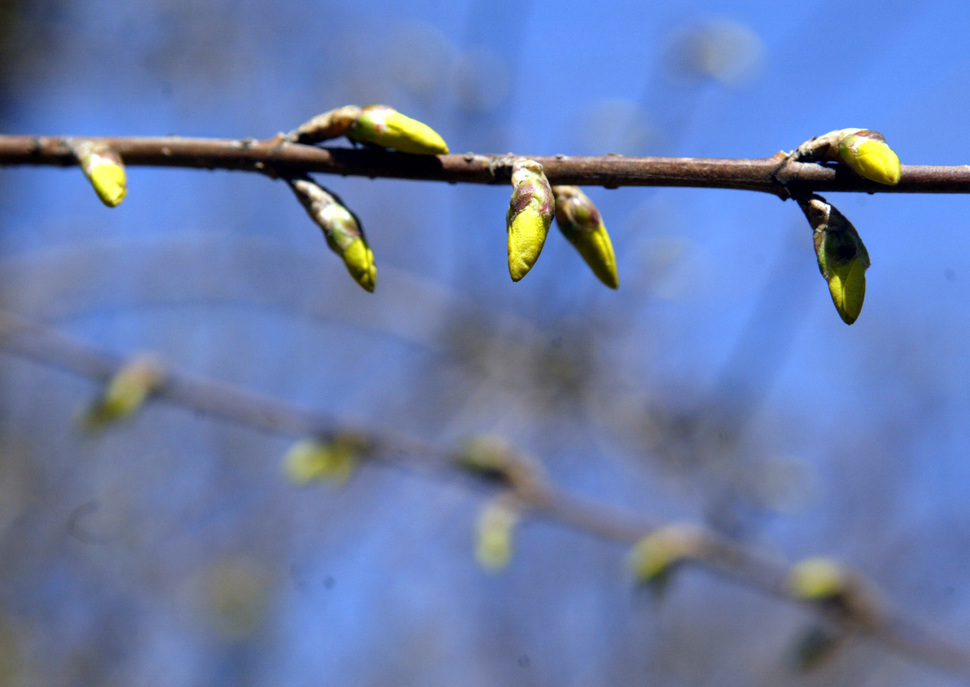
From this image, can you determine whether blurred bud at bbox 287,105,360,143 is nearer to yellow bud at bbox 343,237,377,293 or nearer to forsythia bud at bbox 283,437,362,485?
yellow bud at bbox 343,237,377,293

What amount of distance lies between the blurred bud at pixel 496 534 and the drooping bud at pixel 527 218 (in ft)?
5.10

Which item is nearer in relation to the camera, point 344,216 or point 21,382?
point 344,216

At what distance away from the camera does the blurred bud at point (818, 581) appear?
253cm

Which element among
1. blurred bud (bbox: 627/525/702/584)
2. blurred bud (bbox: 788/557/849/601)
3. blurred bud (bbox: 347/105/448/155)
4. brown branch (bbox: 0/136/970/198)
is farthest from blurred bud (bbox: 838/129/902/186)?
blurred bud (bbox: 788/557/849/601)

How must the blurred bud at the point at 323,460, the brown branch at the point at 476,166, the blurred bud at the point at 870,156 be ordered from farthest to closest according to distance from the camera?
the blurred bud at the point at 323,460
the brown branch at the point at 476,166
the blurred bud at the point at 870,156

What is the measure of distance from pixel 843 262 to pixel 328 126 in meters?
0.86

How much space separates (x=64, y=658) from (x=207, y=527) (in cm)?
135

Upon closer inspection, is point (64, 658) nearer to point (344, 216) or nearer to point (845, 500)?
point (344, 216)

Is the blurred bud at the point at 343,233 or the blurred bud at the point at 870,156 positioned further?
the blurred bud at the point at 343,233

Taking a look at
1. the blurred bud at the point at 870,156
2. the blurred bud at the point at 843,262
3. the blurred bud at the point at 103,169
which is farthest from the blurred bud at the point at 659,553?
the blurred bud at the point at 103,169

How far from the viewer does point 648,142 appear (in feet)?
14.7

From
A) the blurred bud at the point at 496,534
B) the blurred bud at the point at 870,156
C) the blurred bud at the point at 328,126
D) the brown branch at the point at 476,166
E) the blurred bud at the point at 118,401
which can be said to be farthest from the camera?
the blurred bud at the point at 496,534

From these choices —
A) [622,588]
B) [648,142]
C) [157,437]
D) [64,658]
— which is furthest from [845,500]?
[64,658]

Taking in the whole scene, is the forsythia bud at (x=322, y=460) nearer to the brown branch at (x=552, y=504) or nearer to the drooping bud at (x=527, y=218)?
the brown branch at (x=552, y=504)
